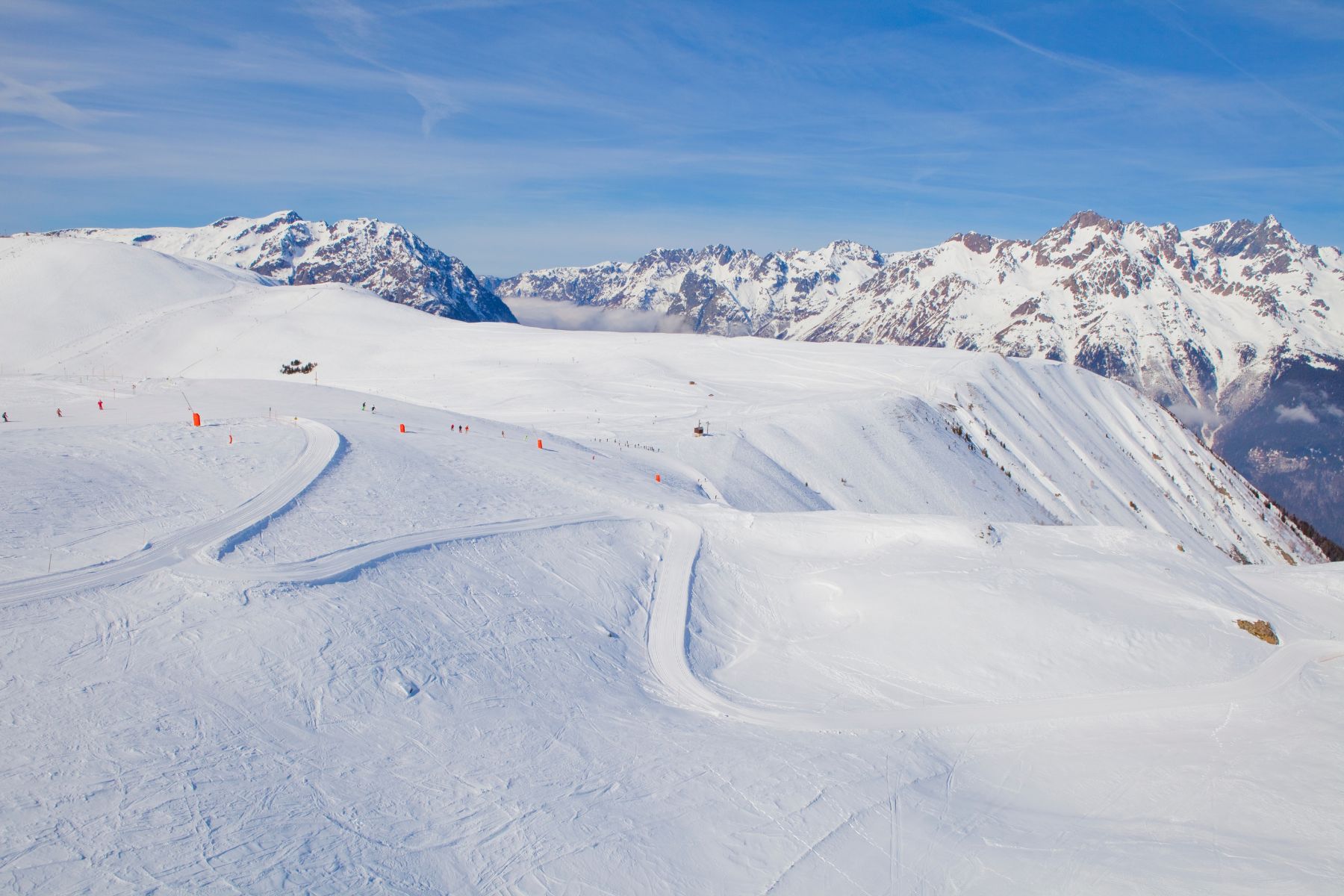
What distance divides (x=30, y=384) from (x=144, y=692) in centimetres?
3920

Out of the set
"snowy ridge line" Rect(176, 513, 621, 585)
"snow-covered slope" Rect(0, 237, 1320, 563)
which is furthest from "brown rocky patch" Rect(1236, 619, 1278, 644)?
"snow-covered slope" Rect(0, 237, 1320, 563)

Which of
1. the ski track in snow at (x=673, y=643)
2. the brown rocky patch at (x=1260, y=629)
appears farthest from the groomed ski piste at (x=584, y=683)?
the brown rocky patch at (x=1260, y=629)

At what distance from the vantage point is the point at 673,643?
20.5 m

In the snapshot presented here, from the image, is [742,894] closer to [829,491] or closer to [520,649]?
[520,649]

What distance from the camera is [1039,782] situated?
49.0 feet

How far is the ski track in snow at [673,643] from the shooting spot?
54.4ft

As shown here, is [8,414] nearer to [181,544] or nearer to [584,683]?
[181,544]

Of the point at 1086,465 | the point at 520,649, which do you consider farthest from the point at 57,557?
the point at 1086,465

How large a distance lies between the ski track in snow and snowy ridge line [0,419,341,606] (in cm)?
2

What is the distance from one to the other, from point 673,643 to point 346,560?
29.4ft

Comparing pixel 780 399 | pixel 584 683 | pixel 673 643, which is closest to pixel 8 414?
pixel 584 683

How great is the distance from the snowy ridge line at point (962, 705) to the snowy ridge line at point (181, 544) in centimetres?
1174

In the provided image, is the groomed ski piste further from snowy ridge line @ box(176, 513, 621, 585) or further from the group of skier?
the group of skier

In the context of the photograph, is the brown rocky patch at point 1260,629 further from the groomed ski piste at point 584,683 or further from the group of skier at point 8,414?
the group of skier at point 8,414
